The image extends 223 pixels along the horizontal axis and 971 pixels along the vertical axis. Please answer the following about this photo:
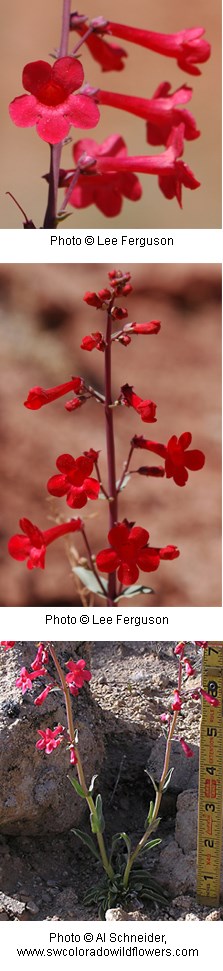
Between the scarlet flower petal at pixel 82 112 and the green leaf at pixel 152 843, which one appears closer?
the scarlet flower petal at pixel 82 112

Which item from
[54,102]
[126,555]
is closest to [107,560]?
[126,555]

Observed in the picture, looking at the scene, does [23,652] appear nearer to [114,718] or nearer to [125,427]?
[114,718]

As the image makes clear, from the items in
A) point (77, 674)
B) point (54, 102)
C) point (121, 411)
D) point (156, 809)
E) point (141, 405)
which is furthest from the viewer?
point (121, 411)

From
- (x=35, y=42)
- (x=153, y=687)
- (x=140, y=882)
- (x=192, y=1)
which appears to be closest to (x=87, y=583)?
(x=140, y=882)

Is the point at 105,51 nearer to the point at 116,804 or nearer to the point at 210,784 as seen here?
the point at 210,784

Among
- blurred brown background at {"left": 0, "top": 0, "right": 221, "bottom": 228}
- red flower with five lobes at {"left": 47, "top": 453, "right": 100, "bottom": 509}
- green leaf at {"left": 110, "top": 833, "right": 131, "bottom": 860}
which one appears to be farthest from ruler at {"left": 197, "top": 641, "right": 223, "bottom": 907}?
blurred brown background at {"left": 0, "top": 0, "right": 221, "bottom": 228}

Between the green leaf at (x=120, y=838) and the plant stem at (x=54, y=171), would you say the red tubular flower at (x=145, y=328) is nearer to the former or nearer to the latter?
the plant stem at (x=54, y=171)

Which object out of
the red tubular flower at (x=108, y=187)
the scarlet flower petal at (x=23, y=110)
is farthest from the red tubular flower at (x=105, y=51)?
the scarlet flower petal at (x=23, y=110)
